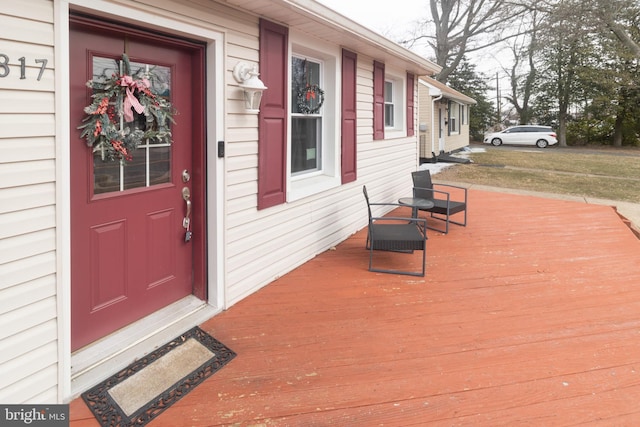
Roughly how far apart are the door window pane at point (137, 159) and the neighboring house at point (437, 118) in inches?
408

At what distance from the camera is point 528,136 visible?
2342 centimetres

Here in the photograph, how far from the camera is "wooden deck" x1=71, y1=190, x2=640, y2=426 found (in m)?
2.06

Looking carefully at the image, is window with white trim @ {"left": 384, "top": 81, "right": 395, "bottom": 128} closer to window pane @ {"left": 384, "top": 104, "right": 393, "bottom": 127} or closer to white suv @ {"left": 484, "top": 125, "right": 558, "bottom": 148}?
window pane @ {"left": 384, "top": 104, "right": 393, "bottom": 127}

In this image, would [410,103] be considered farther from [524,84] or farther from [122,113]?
[524,84]

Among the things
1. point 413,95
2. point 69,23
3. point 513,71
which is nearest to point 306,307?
point 69,23

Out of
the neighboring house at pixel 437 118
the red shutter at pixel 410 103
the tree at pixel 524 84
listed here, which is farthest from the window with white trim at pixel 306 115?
the tree at pixel 524 84

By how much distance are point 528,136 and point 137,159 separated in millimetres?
24943

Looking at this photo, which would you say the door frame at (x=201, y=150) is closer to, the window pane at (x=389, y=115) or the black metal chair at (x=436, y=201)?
the black metal chair at (x=436, y=201)

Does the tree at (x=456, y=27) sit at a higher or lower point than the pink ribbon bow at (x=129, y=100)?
higher

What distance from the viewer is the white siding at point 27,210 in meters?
1.79

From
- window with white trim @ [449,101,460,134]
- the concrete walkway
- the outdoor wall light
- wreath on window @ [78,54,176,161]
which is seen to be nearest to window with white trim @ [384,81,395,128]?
the concrete walkway

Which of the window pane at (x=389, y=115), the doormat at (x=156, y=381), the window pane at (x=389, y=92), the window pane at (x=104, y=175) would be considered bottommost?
the doormat at (x=156, y=381)

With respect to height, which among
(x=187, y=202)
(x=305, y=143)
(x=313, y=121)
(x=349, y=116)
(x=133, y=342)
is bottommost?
(x=133, y=342)

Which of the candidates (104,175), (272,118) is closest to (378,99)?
(272,118)
